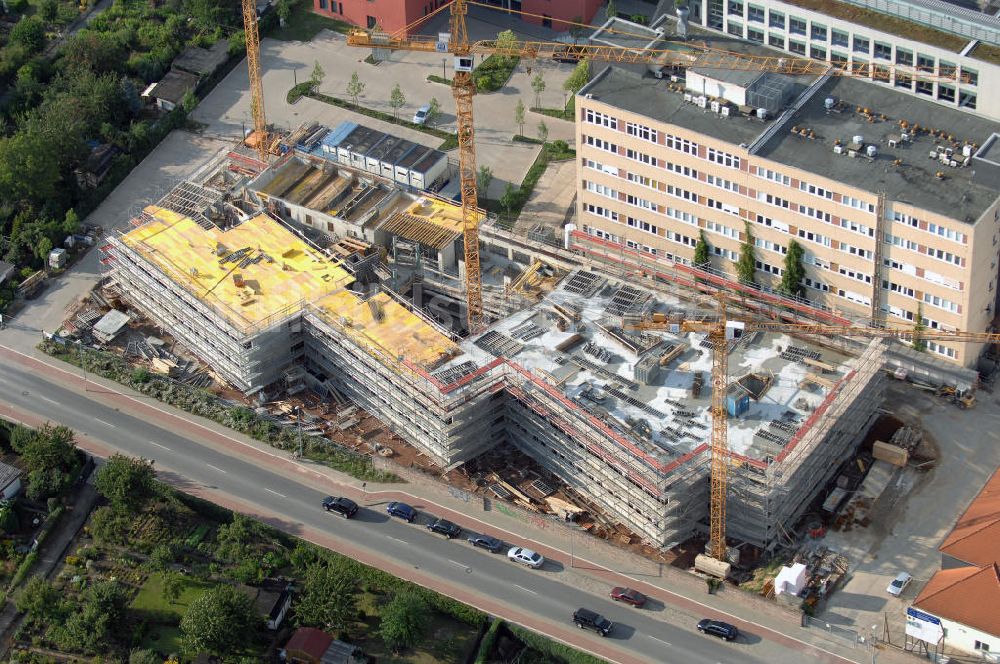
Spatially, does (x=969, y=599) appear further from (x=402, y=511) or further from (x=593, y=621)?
(x=402, y=511)

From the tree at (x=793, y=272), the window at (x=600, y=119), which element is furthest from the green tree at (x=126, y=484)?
the tree at (x=793, y=272)

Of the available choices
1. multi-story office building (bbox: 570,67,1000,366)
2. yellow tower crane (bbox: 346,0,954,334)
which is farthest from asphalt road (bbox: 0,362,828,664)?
multi-story office building (bbox: 570,67,1000,366)

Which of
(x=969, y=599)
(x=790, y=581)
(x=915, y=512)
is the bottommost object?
(x=915, y=512)

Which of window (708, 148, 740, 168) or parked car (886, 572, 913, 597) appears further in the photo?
window (708, 148, 740, 168)

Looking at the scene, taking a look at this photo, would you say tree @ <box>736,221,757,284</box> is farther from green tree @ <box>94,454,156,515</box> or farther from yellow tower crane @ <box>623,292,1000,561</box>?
green tree @ <box>94,454,156,515</box>

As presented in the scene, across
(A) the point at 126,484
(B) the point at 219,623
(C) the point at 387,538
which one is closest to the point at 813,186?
(C) the point at 387,538

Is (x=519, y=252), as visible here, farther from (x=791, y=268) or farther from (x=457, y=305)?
(x=791, y=268)

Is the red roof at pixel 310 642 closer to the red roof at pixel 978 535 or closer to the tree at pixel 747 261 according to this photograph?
the red roof at pixel 978 535
